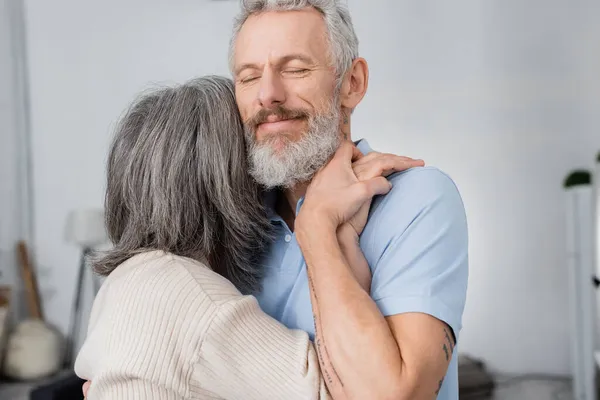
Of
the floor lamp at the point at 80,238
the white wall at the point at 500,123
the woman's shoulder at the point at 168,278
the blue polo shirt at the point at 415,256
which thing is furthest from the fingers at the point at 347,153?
the floor lamp at the point at 80,238

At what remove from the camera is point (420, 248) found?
44.6 inches

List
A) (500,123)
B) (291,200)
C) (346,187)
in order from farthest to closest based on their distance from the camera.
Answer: (500,123)
(291,200)
(346,187)

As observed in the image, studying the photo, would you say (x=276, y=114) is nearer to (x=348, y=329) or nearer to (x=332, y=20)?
(x=332, y=20)

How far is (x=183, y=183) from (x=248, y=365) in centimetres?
39

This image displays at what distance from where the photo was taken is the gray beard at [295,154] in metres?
1.32

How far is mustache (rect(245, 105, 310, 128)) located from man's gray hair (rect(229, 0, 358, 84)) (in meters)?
0.14

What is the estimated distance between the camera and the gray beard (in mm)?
1319

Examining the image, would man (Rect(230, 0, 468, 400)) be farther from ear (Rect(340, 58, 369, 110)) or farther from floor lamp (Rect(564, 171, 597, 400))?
floor lamp (Rect(564, 171, 597, 400))

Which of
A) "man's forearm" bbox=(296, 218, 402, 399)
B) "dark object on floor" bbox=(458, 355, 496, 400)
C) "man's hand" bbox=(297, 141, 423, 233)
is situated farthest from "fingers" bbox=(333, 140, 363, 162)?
"dark object on floor" bbox=(458, 355, 496, 400)

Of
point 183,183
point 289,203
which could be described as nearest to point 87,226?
point 289,203

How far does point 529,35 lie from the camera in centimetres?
478

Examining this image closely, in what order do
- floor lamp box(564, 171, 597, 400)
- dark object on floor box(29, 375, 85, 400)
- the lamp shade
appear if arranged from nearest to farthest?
dark object on floor box(29, 375, 85, 400) < floor lamp box(564, 171, 597, 400) < the lamp shade

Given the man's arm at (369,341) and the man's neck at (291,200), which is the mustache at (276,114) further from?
the man's arm at (369,341)

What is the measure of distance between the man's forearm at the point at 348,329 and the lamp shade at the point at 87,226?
13.9 feet
